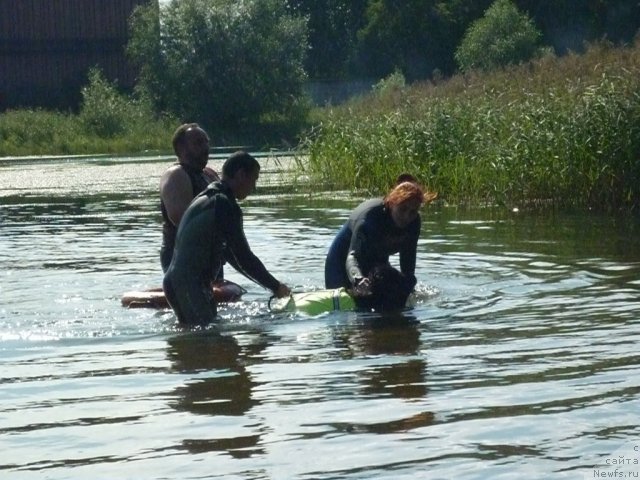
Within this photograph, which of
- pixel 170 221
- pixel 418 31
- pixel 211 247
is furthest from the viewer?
pixel 418 31

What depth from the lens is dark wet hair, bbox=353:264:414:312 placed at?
35.9 ft

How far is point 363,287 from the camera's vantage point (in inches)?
419

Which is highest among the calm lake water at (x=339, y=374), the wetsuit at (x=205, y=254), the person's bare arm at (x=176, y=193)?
the person's bare arm at (x=176, y=193)

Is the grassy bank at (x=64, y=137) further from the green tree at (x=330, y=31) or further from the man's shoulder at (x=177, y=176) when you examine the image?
the man's shoulder at (x=177, y=176)

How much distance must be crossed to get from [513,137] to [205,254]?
942 centimetres

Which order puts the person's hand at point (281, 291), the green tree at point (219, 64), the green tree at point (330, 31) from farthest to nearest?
the green tree at point (330, 31), the green tree at point (219, 64), the person's hand at point (281, 291)

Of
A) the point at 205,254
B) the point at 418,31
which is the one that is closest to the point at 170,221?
the point at 205,254

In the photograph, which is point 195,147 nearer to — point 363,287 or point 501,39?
point 363,287

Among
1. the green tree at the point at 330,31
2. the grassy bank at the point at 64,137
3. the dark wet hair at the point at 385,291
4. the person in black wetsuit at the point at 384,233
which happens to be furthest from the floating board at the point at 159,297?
the green tree at the point at 330,31

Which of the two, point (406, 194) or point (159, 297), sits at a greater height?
point (406, 194)

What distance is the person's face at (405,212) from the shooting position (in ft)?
34.8

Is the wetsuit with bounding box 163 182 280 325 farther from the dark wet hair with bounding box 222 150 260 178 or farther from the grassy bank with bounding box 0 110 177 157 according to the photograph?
the grassy bank with bounding box 0 110 177 157

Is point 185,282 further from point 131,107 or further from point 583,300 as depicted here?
point 131,107

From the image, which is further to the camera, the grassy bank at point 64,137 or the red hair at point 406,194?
the grassy bank at point 64,137
